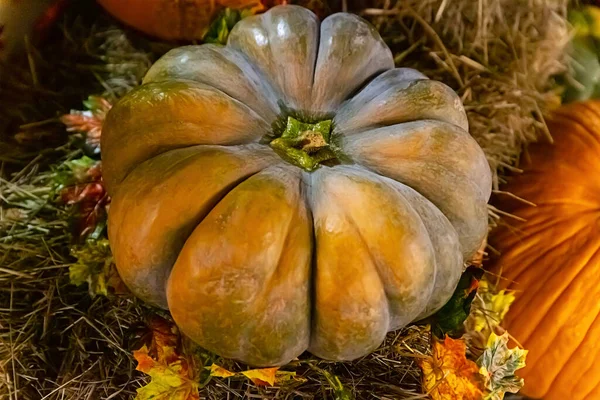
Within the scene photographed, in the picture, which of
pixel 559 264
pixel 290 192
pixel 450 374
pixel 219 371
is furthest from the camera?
pixel 559 264

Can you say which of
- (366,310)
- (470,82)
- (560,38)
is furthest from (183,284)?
(560,38)

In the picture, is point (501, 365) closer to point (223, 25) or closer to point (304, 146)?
point (304, 146)

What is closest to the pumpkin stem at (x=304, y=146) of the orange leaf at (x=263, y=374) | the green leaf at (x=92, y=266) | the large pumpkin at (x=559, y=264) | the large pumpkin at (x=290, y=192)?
the large pumpkin at (x=290, y=192)

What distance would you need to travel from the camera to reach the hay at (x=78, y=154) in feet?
3.43

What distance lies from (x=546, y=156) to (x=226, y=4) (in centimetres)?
76

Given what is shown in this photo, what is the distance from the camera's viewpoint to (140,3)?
4.20 ft

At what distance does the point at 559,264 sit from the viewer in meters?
1.33

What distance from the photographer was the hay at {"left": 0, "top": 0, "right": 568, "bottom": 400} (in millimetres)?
1047

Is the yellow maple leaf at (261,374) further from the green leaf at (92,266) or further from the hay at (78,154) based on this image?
the green leaf at (92,266)

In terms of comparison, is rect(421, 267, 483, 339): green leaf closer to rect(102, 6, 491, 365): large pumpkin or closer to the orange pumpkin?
rect(102, 6, 491, 365): large pumpkin

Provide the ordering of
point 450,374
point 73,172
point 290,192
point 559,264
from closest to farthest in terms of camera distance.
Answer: point 290,192
point 450,374
point 73,172
point 559,264

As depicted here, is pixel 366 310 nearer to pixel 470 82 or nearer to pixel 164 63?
pixel 164 63

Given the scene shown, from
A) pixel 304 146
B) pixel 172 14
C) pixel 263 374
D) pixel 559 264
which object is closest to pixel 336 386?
pixel 263 374

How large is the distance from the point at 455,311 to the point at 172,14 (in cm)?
78
